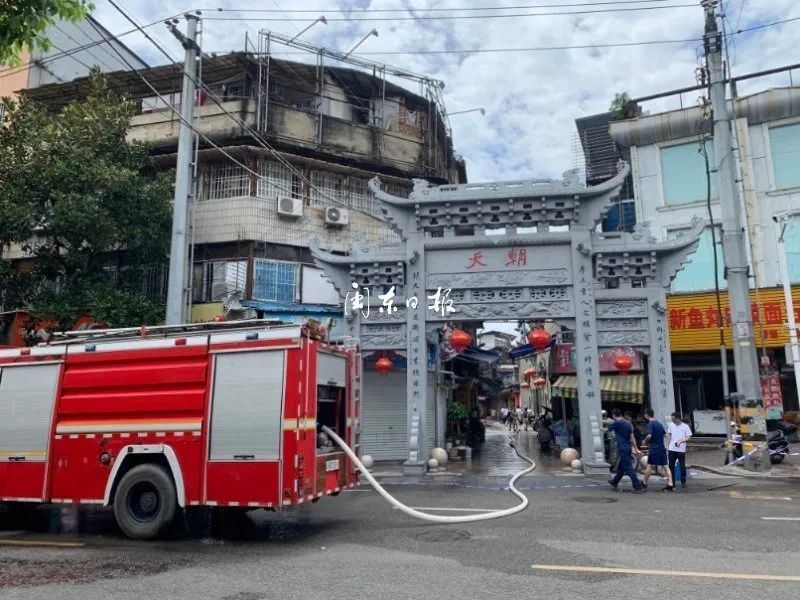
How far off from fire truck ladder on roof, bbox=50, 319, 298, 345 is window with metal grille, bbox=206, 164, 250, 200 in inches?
453

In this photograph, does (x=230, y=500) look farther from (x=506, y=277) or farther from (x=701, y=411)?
(x=701, y=411)

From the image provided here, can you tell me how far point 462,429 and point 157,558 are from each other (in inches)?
728

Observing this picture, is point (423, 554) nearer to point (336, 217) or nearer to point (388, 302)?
point (388, 302)

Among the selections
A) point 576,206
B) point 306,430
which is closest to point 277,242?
point 576,206

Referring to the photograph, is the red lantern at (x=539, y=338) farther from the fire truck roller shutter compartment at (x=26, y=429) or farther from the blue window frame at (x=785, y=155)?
the blue window frame at (x=785, y=155)

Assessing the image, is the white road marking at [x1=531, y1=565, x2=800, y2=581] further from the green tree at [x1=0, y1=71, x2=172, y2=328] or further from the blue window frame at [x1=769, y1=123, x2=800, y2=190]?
the blue window frame at [x1=769, y1=123, x2=800, y2=190]

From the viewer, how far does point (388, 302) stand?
16.5 m

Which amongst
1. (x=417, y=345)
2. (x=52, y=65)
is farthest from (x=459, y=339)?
(x=52, y=65)

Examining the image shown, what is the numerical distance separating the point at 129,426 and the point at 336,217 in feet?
45.3

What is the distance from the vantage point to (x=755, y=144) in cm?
2255

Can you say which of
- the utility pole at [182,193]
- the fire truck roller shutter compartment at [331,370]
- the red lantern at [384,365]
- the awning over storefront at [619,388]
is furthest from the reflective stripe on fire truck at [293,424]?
the awning over storefront at [619,388]

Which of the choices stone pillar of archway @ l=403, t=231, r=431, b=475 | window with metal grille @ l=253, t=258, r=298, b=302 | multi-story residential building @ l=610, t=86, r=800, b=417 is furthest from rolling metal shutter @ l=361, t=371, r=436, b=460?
multi-story residential building @ l=610, t=86, r=800, b=417

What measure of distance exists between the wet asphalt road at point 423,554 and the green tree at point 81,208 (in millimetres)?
8646

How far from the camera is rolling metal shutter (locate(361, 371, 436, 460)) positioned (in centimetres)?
1822
